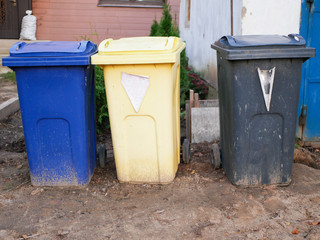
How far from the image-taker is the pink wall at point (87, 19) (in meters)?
11.2

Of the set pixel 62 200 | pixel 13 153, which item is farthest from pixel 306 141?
pixel 13 153

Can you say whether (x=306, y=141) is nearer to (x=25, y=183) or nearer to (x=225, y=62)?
(x=225, y=62)

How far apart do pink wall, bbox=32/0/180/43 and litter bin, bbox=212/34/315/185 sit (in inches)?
312

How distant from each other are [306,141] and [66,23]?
25.9 ft

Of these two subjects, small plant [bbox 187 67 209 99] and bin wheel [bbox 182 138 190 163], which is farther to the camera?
small plant [bbox 187 67 209 99]

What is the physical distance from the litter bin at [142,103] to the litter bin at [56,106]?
229 mm

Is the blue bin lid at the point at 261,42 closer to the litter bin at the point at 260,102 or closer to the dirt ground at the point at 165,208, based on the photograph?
the litter bin at the point at 260,102

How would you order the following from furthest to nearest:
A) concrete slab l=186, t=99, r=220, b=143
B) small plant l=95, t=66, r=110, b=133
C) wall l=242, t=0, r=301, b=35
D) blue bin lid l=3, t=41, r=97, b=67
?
small plant l=95, t=66, r=110, b=133, concrete slab l=186, t=99, r=220, b=143, wall l=242, t=0, r=301, b=35, blue bin lid l=3, t=41, r=97, b=67

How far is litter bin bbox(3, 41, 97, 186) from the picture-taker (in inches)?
146

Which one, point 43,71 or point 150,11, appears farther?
point 150,11

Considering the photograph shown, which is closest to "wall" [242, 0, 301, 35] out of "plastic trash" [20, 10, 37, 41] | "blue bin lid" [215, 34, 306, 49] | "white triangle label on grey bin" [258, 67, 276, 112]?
"blue bin lid" [215, 34, 306, 49]

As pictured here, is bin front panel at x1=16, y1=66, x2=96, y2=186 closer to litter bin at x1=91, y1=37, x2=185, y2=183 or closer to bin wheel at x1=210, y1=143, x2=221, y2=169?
litter bin at x1=91, y1=37, x2=185, y2=183

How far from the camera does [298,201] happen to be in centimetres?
370

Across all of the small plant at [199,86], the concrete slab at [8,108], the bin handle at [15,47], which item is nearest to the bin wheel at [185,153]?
the bin handle at [15,47]
